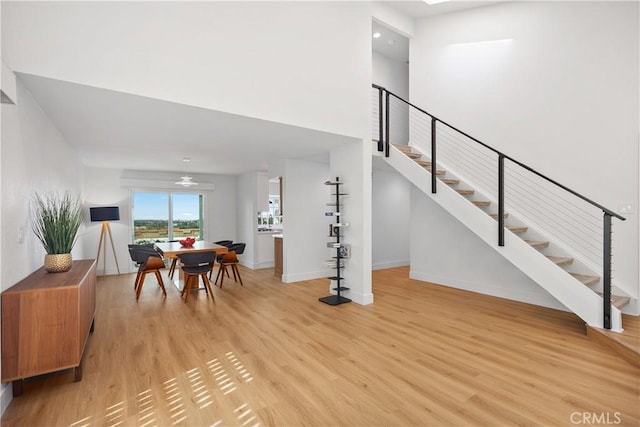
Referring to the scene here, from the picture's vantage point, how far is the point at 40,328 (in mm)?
2357

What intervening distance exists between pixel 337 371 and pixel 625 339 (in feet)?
9.39

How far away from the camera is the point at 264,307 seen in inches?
180

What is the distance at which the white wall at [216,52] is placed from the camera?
8.23ft

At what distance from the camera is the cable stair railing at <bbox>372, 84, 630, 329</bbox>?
3873 millimetres

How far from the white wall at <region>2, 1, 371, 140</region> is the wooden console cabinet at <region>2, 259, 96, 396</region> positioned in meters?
1.66

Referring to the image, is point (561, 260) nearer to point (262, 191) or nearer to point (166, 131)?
point (166, 131)

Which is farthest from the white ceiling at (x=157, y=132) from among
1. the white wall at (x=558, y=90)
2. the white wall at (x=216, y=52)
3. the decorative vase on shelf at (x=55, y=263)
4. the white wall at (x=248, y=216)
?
the white wall at (x=558, y=90)

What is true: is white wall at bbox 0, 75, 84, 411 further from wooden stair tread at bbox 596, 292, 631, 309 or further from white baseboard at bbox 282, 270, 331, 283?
wooden stair tread at bbox 596, 292, 631, 309

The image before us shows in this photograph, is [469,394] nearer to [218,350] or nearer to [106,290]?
[218,350]

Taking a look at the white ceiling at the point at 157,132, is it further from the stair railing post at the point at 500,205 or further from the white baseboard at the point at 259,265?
the white baseboard at the point at 259,265

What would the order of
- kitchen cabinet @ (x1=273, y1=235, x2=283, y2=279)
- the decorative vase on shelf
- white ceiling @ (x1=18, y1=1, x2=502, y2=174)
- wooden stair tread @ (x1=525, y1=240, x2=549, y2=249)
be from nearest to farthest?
the decorative vase on shelf < white ceiling @ (x1=18, y1=1, x2=502, y2=174) < wooden stair tread @ (x1=525, y1=240, x2=549, y2=249) < kitchen cabinet @ (x1=273, y1=235, x2=283, y2=279)

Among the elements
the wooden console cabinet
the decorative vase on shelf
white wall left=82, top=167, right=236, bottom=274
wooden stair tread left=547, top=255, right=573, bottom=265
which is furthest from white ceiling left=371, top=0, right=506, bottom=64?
the wooden console cabinet

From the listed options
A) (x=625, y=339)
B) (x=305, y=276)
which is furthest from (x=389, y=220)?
(x=625, y=339)

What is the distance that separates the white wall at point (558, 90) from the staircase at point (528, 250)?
24.7 inches
